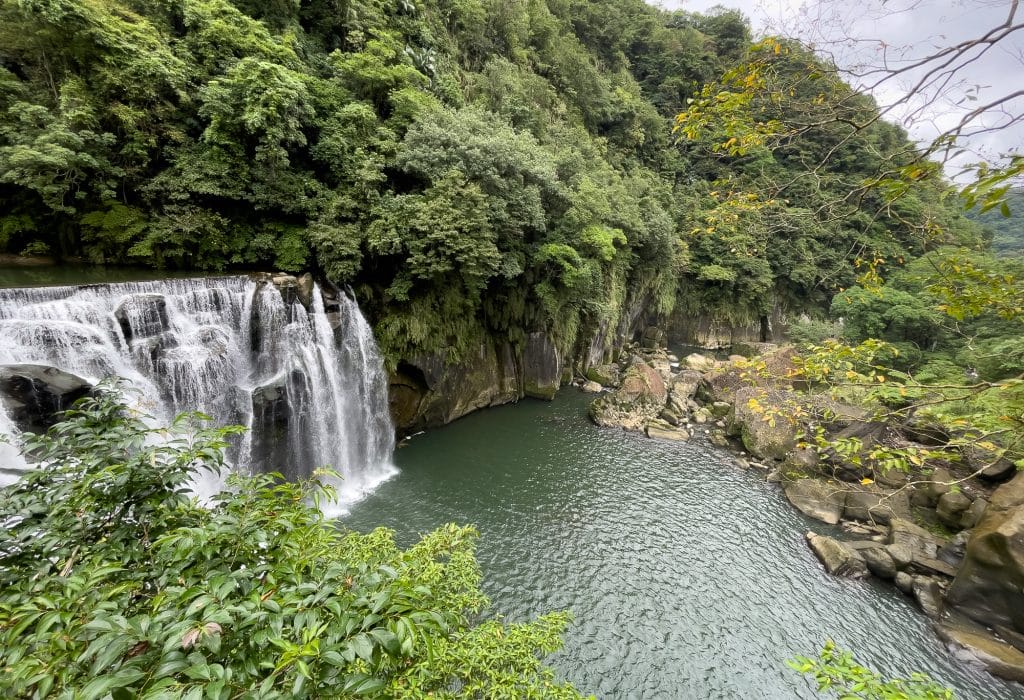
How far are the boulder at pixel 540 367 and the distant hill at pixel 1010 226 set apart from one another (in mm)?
12995

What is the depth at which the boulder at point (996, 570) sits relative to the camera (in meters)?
7.99

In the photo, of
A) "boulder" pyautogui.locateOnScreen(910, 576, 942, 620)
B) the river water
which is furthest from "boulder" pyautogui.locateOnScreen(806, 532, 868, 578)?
"boulder" pyautogui.locateOnScreen(910, 576, 942, 620)

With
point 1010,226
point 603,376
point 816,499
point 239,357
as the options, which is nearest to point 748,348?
point 1010,226

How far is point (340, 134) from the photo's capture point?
1270 centimetres

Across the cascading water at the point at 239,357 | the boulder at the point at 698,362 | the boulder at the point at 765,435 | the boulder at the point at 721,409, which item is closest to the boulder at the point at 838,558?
the boulder at the point at 765,435

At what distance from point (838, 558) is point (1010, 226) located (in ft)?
71.5

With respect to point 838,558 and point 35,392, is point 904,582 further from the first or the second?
point 35,392

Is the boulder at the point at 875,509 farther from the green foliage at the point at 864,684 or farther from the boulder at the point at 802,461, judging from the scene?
the green foliage at the point at 864,684

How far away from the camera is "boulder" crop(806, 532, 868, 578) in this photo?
32.6ft

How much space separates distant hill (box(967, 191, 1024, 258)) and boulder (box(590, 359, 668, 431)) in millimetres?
11283

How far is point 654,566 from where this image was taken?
32.1 ft

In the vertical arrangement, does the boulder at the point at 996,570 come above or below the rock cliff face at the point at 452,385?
below

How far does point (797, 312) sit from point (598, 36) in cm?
2521

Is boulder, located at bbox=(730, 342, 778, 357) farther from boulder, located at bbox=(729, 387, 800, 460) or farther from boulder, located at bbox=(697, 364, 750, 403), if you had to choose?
boulder, located at bbox=(729, 387, 800, 460)
